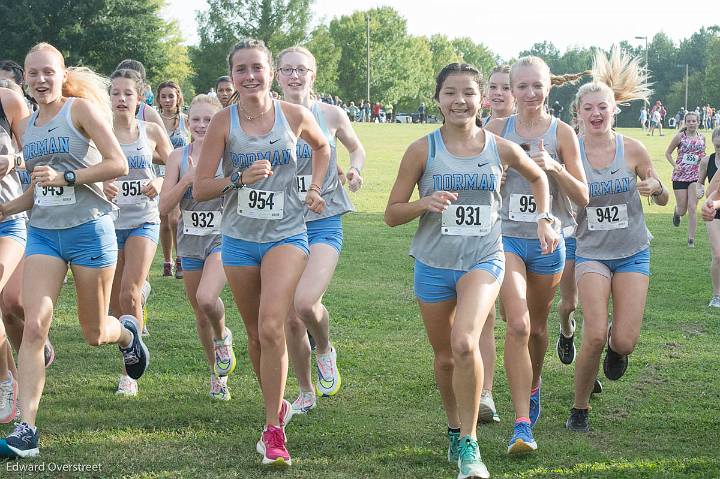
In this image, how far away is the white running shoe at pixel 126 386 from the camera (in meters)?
6.96

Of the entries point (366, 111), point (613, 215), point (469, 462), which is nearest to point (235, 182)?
point (469, 462)

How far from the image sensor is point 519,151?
545 centimetres

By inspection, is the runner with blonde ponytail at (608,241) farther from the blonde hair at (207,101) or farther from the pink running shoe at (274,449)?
the blonde hair at (207,101)

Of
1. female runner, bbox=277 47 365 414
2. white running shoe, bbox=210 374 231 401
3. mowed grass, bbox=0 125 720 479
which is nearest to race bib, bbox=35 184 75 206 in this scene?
mowed grass, bbox=0 125 720 479

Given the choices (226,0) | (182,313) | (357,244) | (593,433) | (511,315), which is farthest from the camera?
(226,0)

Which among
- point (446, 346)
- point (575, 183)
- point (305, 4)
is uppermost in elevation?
point (305, 4)

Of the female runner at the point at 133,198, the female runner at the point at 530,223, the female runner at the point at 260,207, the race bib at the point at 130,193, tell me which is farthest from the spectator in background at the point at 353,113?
the female runner at the point at 260,207

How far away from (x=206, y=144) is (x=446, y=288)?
1586 millimetres

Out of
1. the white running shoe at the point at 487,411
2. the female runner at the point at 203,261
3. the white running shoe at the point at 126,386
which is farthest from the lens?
the white running shoe at the point at 126,386

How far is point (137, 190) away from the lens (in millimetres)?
7660

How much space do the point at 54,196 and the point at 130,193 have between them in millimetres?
1812

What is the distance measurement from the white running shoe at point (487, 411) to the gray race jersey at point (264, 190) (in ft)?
5.82

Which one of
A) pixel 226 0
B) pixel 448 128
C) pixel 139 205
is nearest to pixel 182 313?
pixel 139 205

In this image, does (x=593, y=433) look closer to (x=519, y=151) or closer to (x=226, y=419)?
(x=519, y=151)
